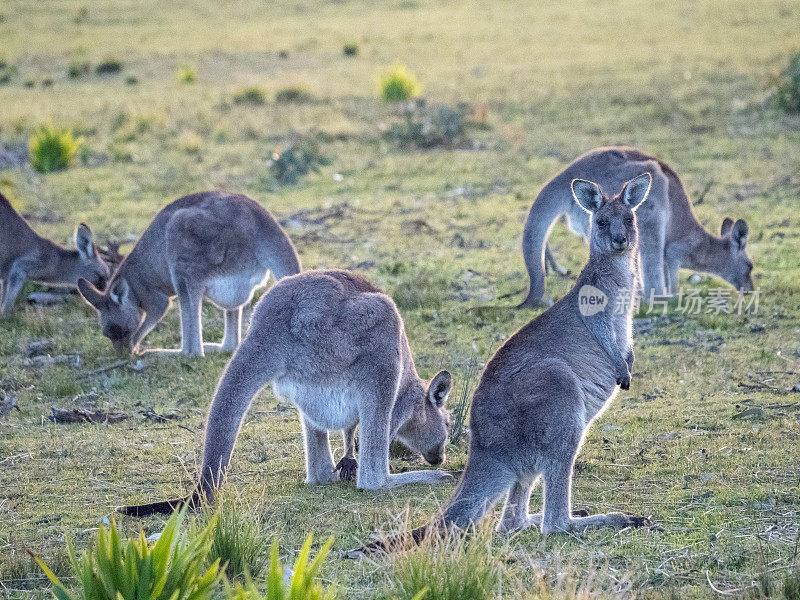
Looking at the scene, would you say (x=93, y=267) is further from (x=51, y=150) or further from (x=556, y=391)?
(x=556, y=391)

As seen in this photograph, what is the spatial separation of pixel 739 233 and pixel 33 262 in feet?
21.8

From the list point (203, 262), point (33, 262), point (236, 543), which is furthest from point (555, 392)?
point (33, 262)

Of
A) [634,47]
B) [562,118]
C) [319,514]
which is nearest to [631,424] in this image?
[319,514]

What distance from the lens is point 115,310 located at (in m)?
8.41

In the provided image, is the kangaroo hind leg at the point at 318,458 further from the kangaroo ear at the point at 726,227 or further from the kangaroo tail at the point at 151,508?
the kangaroo ear at the point at 726,227

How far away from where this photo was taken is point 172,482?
17.9 feet

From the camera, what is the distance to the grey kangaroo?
4.32 metres

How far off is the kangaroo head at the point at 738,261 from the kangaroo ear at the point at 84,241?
19.3ft

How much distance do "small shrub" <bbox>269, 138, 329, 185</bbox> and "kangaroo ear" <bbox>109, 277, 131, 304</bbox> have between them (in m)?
5.68

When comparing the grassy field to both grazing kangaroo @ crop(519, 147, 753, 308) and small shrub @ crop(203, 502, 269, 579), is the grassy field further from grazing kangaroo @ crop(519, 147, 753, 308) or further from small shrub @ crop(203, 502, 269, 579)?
grazing kangaroo @ crop(519, 147, 753, 308)

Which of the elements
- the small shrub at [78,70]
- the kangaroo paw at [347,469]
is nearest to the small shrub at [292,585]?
the kangaroo paw at [347,469]

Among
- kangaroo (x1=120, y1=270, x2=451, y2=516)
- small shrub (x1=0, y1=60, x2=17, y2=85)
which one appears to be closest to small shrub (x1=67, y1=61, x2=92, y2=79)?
small shrub (x1=0, y1=60, x2=17, y2=85)

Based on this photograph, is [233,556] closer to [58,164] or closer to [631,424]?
[631,424]

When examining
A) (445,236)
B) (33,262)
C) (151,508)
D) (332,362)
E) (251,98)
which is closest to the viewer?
(151,508)
